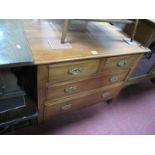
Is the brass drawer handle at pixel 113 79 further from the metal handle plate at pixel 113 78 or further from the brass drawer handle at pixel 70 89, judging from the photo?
the brass drawer handle at pixel 70 89

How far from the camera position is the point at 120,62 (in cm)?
114

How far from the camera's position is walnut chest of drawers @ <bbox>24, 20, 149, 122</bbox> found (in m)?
0.86

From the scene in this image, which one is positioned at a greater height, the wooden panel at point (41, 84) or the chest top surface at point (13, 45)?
the chest top surface at point (13, 45)

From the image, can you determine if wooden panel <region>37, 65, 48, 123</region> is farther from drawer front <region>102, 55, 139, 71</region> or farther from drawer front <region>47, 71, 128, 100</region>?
drawer front <region>102, 55, 139, 71</region>

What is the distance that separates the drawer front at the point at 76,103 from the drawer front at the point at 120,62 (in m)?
0.28

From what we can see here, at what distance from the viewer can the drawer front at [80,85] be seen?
1.03 m

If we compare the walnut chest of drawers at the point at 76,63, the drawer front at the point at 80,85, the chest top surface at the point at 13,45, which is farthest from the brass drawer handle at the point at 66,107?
the chest top surface at the point at 13,45

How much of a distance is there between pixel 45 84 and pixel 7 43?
328mm

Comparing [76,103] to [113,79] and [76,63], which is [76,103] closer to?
[113,79]

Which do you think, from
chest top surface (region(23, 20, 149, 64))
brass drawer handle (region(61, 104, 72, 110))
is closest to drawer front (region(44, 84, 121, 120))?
brass drawer handle (region(61, 104, 72, 110))

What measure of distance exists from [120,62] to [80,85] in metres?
0.36

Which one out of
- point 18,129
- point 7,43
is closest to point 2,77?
point 7,43

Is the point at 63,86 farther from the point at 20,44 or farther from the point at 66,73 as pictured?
the point at 20,44

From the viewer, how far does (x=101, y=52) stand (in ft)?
3.17
